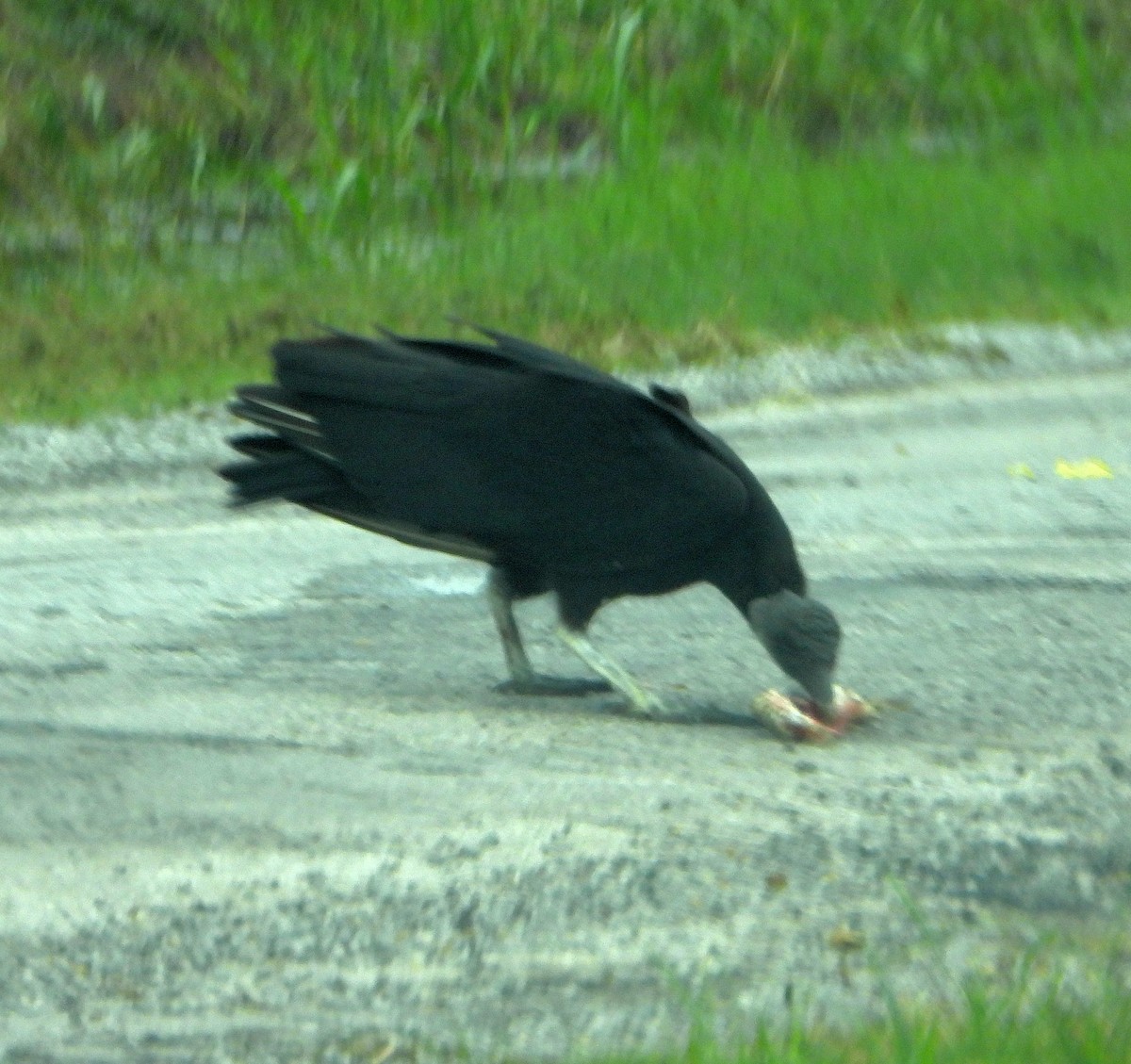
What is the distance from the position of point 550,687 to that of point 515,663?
8 cm

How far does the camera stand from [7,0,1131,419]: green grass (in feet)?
23.3

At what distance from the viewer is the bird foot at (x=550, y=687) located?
3.66 meters

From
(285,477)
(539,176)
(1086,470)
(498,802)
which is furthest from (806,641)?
(539,176)

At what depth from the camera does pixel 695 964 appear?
2.53 meters

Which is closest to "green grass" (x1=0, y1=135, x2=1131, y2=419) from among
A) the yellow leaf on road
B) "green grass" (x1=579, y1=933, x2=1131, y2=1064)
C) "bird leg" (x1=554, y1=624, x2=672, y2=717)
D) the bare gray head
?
the yellow leaf on road

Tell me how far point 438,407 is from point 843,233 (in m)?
4.83

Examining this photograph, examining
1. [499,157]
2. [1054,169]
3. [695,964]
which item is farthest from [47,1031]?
[1054,169]

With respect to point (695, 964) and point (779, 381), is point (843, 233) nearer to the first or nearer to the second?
point (779, 381)

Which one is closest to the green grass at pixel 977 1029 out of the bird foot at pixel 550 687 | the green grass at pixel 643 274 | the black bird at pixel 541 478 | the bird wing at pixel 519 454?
the black bird at pixel 541 478

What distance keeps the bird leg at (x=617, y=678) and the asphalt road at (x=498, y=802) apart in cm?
6

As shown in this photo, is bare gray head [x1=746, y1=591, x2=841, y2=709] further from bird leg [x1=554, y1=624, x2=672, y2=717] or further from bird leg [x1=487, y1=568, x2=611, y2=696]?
bird leg [x1=487, y1=568, x2=611, y2=696]

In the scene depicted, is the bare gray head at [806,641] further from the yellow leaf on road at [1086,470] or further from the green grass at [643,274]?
the green grass at [643,274]

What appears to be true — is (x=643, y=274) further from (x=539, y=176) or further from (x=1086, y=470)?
(x=1086, y=470)

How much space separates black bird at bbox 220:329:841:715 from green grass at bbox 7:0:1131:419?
8.75 feet
